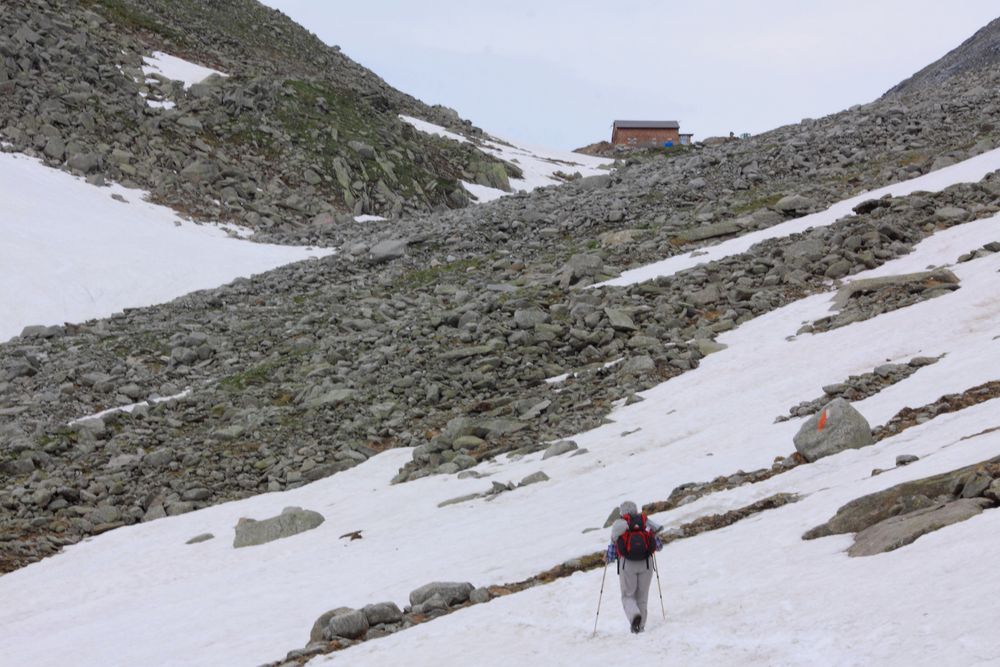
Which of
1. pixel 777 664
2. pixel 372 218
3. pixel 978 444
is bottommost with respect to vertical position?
pixel 777 664

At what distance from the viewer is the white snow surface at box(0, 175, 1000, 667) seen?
9945mm

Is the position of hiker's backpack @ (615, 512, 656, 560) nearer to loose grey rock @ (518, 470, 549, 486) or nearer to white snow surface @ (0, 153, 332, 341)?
loose grey rock @ (518, 470, 549, 486)

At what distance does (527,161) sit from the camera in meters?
78.6

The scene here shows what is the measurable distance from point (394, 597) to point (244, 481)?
1016 cm

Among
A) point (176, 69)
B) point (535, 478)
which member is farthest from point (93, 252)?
point (535, 478)

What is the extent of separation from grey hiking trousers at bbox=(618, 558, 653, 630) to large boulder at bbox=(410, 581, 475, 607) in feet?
12.3

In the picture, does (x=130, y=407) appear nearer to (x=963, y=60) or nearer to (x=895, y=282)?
(x=895, y=282)

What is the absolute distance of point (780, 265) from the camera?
98.8 feet

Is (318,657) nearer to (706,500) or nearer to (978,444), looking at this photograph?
(706,500)

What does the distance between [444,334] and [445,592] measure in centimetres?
1636

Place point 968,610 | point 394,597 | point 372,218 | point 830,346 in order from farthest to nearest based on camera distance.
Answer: point 372,218 < point 830,346 < point 394,597 < point 968,610

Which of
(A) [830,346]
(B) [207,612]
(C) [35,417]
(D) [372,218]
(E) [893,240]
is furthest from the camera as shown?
(D) [372,218]

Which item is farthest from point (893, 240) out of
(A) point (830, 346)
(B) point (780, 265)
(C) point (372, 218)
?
(C) point (372, 218)

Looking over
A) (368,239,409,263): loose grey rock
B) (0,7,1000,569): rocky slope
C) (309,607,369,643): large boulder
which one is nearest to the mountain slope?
(0,7,1000,569): rocky slope
